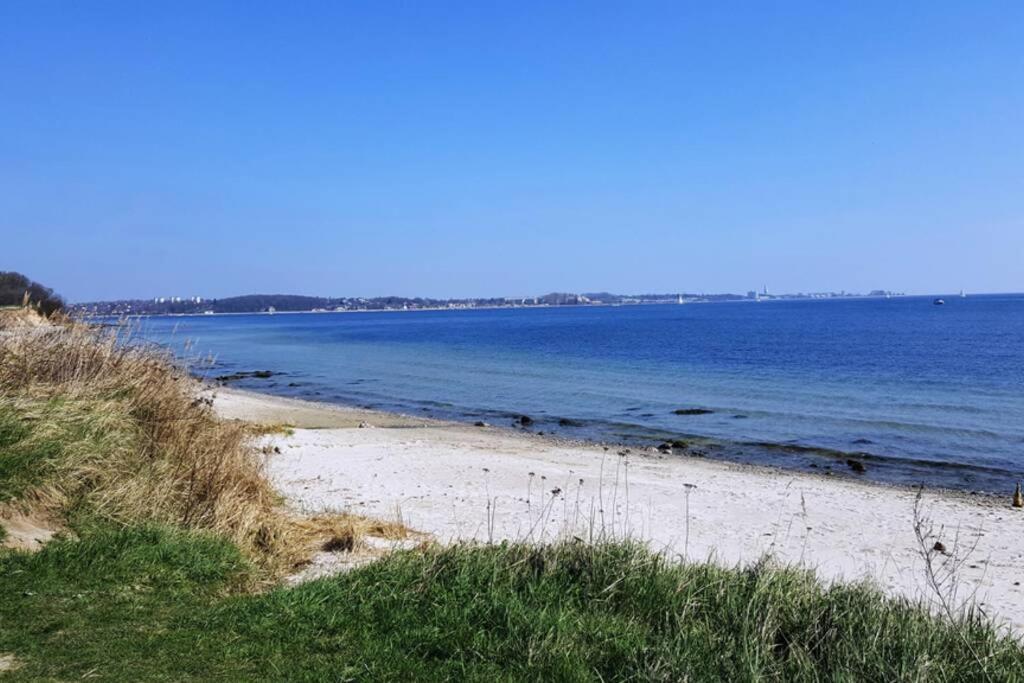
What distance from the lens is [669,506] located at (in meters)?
14.2

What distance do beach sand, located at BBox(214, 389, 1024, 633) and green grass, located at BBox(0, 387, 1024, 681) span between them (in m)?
1.18

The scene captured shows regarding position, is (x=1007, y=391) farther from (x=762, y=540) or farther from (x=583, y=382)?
(x=762, y=540)

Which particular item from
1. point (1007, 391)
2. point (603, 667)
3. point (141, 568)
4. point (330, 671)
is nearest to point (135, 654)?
point (330, 671)

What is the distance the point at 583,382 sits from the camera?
4106cm

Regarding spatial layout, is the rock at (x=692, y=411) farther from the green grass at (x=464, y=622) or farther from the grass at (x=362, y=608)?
the green grass at (x=464, y=622)

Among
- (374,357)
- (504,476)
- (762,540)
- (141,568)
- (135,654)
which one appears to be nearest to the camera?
(135,654)

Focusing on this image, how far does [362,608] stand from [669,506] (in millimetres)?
8913

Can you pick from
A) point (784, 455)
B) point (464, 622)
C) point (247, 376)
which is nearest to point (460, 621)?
point (464, 622)

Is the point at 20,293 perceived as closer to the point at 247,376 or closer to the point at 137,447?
the point at 247,376

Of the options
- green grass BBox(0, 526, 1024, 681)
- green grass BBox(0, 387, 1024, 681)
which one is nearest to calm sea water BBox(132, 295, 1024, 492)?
green grass BBox(0, 387, 1024, 681)

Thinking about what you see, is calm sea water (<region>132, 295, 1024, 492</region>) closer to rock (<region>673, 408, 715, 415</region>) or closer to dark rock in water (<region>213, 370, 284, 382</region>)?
rock (<region>673, 408, 715, 415</region>)

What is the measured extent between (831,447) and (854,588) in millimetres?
16974

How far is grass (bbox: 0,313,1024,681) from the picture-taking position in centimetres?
525

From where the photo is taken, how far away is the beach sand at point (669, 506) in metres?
10.8
